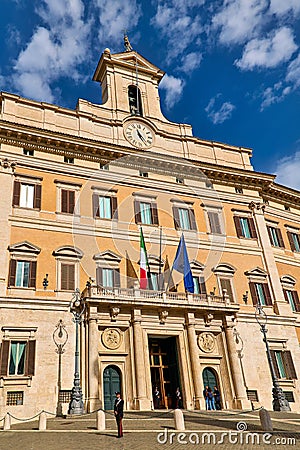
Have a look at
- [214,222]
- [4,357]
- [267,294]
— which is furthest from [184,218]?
[4,357]

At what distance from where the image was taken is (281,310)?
85.2 feet

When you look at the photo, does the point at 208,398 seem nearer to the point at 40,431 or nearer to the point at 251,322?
the point at 251,322

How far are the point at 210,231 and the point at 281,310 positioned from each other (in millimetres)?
6796

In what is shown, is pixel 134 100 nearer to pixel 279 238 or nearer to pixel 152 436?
pixel 279 238

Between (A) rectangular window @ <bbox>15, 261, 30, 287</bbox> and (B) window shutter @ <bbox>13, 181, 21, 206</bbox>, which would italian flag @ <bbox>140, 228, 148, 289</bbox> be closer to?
(A) rectangular window @ <bbox>15, 261, 30, 287</bbox>

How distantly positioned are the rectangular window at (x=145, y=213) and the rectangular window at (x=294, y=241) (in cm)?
1180

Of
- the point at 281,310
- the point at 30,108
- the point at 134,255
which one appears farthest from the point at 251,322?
the point at 30,108

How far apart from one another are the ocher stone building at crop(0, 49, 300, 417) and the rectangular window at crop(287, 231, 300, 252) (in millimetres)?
109

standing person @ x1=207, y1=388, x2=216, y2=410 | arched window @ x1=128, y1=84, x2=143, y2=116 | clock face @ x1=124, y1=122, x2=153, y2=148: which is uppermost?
arched window @ x1=128, y1=84, x2=143, y2=116

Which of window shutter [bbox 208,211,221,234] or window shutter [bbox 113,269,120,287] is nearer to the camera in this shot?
window shutter [bbox 113,269,120,287]

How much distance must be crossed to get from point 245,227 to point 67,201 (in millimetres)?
12657

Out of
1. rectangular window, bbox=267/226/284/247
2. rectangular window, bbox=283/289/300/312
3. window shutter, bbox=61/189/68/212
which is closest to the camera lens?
window shutter, bbox=61/189/68/212

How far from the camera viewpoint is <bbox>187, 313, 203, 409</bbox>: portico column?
64.4 ft

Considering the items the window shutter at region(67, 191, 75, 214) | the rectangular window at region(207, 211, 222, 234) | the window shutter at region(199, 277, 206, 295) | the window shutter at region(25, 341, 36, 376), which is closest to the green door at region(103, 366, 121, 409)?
the window shutter at region(25, 341, 36, 376)
